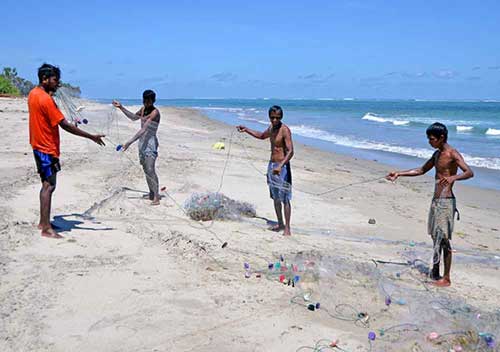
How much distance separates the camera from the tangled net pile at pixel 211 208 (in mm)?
7141

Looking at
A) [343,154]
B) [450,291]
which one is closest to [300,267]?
[450,291]

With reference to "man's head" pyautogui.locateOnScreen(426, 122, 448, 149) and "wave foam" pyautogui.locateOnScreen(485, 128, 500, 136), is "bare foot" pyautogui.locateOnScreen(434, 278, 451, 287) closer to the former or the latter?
"man's head" pyautogui.locateOnScreen(426, 122, 448, 149)

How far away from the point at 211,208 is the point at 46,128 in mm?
2462

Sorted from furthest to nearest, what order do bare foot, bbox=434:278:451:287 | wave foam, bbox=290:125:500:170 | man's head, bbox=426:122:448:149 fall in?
1. wave foam, bbox=290:125:500:170
2. bare foot, bbox=434:278:451:287
3. man's head, bbox=426:122:448:149

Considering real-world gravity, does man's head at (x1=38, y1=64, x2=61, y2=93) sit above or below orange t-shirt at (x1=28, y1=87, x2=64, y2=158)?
above

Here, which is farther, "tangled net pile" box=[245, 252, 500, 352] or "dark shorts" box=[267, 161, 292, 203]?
"dark shorts" box=[267, 161, 292, 203]

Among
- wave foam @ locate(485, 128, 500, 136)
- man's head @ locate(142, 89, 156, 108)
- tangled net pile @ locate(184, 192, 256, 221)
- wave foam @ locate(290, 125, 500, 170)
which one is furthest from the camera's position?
wave foam @ locate(485, 128, 500, 136)

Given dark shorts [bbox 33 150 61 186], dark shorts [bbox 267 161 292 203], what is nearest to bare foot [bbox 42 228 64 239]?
dark shorts [bbox 33 150 61 186]

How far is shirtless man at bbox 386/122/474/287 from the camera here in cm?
509

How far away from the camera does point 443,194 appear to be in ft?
17.0

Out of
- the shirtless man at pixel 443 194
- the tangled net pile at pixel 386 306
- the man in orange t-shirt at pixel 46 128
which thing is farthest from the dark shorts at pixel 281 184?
the man in orange t-shirt at pixel 46 128

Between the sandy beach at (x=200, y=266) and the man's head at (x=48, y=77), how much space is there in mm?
1601

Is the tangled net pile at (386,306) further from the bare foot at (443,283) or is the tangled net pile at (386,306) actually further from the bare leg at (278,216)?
the bare leg at (278,216)

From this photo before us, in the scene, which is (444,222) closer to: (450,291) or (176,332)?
(450,291)
